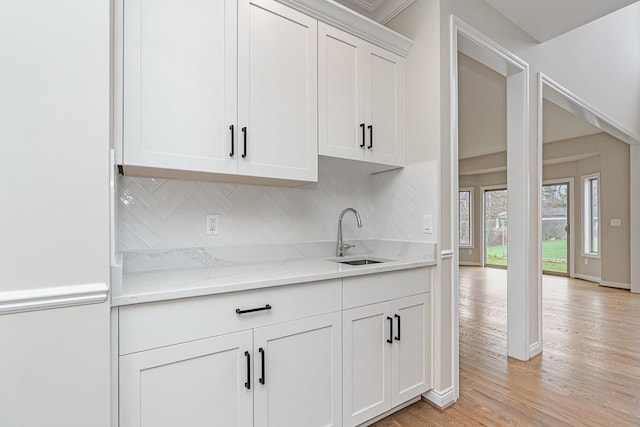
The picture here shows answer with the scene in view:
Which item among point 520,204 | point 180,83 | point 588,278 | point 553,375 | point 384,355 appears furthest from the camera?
point 588,278

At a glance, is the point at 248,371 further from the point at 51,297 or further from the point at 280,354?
the point at 51,297

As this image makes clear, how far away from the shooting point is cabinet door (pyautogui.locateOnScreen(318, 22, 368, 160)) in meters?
1.86

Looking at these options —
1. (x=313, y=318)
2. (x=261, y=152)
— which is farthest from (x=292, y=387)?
(x=261, y=152)

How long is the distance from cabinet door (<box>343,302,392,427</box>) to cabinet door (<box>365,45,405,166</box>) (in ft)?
3.21

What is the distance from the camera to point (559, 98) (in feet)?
10.7

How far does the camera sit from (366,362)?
174 centimetres

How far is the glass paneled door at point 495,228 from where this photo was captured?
309 inches

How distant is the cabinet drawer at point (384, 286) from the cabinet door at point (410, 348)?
56 mm

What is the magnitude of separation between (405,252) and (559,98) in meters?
2.59

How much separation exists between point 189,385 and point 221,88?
1.29 m

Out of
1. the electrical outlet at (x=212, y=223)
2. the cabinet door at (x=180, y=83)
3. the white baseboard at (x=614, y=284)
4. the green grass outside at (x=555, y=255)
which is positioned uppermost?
the cabinet door at (x=180, y=83)

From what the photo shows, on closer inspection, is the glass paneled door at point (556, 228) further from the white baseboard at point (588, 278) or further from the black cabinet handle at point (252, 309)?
the black cabinet handle at point (252, 309)

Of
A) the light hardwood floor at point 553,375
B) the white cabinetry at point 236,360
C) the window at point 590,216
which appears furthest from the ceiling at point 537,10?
the window at point 590,216

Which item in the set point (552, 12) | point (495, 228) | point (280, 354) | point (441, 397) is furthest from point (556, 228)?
point (280, 354)
